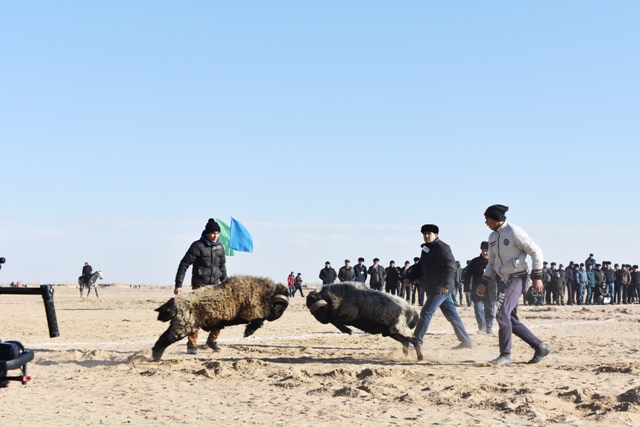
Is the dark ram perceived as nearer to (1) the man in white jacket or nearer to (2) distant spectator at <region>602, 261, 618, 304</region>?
(1) the man in white jacket

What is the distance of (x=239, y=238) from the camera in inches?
1481

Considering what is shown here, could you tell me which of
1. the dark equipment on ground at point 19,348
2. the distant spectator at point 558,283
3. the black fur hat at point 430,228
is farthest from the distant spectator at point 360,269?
the dark equipment on ground at point 19,348

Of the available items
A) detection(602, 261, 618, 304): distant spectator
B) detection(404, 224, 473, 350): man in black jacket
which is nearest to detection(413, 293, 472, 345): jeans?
detection(404, 224, 473, 350): man in black jacket

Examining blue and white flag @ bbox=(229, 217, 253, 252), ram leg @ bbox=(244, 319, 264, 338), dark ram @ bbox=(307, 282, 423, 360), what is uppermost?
blue and white flag @ bbox=(229, 217, 253, 252)

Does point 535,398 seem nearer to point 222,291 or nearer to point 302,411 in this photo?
point 302,411

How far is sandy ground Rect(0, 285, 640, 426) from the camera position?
8047 millimetres

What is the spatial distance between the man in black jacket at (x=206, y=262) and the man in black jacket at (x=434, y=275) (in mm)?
3184

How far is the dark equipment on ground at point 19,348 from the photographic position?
514 cm

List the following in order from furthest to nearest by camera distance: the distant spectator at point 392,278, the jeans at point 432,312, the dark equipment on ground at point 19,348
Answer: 1. the distant spectator at point 392,278
2. the jeans at point 432,312
3. the dark equipment on ground at point 19,348

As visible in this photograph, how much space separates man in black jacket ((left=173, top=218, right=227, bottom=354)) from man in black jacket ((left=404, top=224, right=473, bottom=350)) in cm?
318

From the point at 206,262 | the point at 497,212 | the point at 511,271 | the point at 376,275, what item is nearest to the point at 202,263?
the point at 206,262

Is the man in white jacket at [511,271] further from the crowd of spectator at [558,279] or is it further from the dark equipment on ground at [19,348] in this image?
the crowd of spectator at [558,279]

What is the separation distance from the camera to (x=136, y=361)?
11.9 meters

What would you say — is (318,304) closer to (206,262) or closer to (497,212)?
(206,262)
